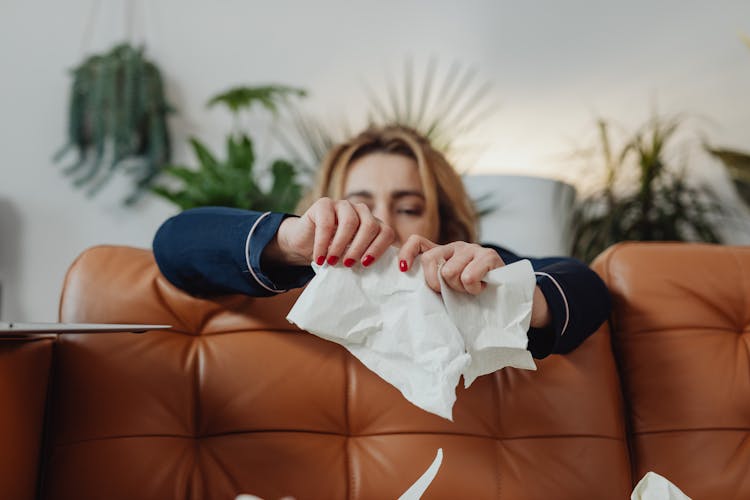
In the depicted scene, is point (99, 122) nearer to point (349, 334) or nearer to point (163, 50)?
point (163, 50)

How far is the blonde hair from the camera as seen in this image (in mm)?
1311

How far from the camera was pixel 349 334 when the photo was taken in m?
0.65

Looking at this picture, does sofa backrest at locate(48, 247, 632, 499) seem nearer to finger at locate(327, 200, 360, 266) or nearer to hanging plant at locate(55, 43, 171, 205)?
finger at locate(327, 200, 360, 266)

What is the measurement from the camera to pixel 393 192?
48.6 inches

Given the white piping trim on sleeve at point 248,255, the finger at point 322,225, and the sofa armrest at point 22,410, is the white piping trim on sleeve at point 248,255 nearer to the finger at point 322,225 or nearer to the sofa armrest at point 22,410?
the finger at point 322,225

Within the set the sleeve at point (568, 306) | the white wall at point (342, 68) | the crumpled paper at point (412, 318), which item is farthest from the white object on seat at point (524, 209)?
the crumpled paper at point (412, 318)

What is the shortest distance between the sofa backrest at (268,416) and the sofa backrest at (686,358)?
63 mm

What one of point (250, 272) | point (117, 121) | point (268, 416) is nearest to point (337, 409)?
point (268, 416)

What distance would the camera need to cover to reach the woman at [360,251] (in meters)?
0.67

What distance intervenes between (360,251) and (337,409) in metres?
0.32

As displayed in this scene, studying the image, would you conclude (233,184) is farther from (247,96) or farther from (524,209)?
(524,209)

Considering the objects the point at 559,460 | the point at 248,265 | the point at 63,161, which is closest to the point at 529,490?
the point at 559,460

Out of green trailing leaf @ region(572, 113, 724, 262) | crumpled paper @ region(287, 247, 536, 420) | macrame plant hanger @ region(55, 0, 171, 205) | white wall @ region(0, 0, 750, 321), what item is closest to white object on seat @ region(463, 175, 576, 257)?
green trailing leaf @ region(572, 113, 724, 262)

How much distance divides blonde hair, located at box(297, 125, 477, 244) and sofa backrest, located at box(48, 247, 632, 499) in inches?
18.0
